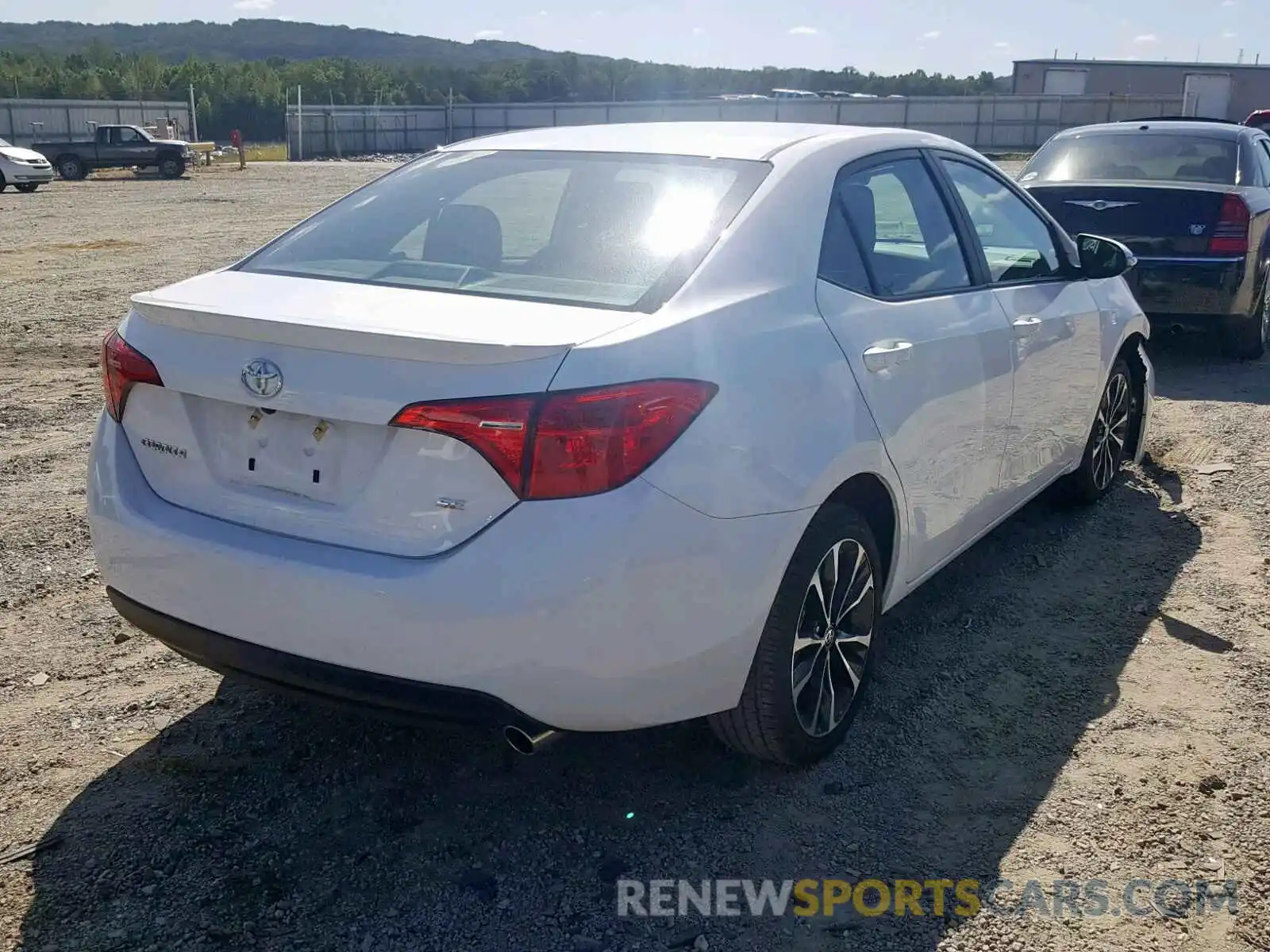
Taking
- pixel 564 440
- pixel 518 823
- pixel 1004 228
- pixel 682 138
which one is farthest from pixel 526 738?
pixel 1004 228

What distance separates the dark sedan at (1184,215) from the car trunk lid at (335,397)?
6.43 meters

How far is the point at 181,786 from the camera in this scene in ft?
10.6

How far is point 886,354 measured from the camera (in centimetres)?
336

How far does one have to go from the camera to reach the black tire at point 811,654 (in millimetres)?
3041

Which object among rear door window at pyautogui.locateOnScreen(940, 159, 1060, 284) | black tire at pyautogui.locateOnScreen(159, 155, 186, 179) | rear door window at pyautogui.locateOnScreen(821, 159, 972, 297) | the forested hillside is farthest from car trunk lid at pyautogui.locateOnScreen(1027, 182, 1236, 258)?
the forested hillside

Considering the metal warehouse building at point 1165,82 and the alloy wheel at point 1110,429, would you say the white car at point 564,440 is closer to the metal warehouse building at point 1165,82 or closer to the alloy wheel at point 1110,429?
the alloy wheel at point 1110,429

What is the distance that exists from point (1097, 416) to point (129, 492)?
13.2 ft

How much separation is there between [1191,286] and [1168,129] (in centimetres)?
167

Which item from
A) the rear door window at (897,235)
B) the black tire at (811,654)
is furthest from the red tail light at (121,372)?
the rear door window at (897,235)

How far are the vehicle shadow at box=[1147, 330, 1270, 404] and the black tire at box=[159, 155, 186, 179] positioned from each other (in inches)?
1214

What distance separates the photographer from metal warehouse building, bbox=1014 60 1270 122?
55.6m

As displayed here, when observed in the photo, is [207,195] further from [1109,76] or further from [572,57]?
[572,57]

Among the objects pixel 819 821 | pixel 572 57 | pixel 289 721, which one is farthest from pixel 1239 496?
pixel 572 57

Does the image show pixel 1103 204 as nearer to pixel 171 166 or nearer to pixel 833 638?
pixel 833 638
